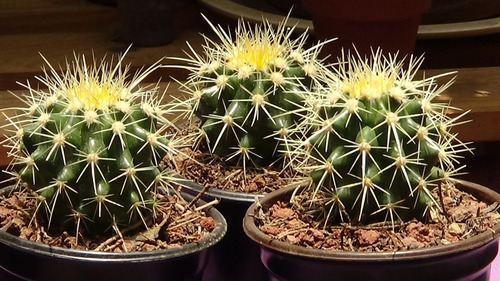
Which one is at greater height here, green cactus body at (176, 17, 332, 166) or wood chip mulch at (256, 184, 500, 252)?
green cactus body at (176, 17, 332, 166)

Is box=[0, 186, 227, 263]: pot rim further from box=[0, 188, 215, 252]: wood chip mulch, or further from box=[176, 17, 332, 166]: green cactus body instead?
box=[176, 17, 332, 166]: green cactus body

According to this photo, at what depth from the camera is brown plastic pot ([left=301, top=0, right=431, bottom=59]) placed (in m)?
1.58

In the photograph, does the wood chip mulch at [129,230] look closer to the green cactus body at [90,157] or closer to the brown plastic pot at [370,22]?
the green cactus body at [90,157]

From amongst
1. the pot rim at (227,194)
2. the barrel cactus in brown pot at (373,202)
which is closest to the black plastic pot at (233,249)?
the pot rim at (227,194)

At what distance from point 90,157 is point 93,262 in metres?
0.12

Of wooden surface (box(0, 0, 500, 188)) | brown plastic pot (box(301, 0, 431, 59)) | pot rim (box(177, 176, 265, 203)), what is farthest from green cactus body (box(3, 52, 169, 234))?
brown plastic pot (box(301, 0, 431, 59))

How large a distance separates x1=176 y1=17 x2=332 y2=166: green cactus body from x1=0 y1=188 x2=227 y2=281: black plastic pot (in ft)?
0.85

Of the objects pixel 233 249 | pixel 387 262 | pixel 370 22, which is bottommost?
pixel 233 249

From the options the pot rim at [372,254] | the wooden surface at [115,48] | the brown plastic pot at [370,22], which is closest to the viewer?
the pot rim at [372,254]

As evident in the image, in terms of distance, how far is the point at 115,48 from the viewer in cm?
219

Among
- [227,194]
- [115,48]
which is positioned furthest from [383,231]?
[115,48]

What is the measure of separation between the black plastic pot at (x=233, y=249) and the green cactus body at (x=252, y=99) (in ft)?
0.31

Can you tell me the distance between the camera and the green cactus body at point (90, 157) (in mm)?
1038

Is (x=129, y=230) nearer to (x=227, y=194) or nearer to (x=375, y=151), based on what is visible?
(x=227, y=194)
